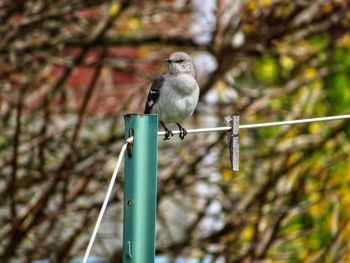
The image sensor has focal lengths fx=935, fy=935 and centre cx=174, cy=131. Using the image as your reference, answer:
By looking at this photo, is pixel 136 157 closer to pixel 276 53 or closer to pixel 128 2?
pixel 128 2

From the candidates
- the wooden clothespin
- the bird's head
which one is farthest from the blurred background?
the wooden clothespin

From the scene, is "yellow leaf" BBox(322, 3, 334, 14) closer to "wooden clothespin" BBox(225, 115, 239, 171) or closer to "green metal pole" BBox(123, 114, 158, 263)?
"wooden clothespin" BBox(225, 115, 239, 171)

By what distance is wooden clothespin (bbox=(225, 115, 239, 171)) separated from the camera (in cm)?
296

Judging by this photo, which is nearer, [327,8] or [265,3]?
[327,8]

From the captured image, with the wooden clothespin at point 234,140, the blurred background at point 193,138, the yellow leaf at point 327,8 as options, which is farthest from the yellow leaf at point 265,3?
the wooden clothespin at point 234,140

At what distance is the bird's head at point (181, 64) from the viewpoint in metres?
4.91

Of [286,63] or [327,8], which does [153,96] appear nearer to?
[327,8]

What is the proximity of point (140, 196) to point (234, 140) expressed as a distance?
49cm

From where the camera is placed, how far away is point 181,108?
4.61m

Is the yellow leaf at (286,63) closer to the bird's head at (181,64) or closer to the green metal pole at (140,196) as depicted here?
the bird's head at (181,64)

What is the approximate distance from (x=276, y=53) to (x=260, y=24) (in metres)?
0.43

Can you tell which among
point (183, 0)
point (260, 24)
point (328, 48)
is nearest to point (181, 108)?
point (260, 24)

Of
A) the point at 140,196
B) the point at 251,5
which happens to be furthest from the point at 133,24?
the point at 140,196

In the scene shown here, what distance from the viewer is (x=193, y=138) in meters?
6.75
